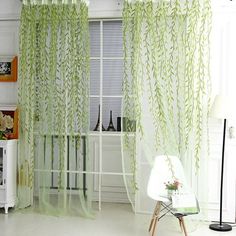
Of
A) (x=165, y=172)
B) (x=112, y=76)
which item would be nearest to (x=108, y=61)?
(x=112, y=76)

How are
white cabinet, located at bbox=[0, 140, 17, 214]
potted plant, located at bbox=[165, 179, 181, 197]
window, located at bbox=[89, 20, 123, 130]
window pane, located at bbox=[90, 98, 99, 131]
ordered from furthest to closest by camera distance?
window pane, located at bbox=[90, 98, 99, 131], window, located at bbox=[89, 20, 123, 130], white cabinet, located at bbox=[0, 140, 17, 214], potted plant, located at bbox=[165, 179, 181, 197]

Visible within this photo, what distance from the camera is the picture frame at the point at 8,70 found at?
206 inches

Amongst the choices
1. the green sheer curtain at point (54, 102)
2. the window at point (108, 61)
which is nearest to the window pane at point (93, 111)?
the window at point (108, 61)

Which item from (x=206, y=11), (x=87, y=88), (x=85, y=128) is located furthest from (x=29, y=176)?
(x=206, y=11)

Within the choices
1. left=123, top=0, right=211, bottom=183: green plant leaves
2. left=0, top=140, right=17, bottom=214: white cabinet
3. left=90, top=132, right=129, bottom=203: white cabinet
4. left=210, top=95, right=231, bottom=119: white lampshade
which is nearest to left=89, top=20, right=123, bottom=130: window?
left=90, top=132, right=129, bottom=203: white cabinet

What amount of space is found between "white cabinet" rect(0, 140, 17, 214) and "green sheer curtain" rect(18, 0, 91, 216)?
0.45ft

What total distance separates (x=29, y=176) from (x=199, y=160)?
205 centimetres

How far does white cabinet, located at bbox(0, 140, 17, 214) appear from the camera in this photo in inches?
193

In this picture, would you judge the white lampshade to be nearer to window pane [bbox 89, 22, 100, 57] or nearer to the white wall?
window pane [bbox 89, 22, 100, 57]

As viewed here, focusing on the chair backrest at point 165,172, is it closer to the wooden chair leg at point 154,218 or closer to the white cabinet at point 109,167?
the wooden chair leg at point 154,218

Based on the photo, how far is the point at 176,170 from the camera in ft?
14.6

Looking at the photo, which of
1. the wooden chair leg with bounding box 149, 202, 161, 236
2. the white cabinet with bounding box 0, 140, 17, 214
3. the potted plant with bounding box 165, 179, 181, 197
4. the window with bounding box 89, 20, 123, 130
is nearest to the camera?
the wooden chair leg with bounding box 149, 202, 161, 236

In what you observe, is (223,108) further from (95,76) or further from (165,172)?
(95,76)

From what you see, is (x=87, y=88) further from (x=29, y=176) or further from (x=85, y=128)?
(x=29, y=176)
